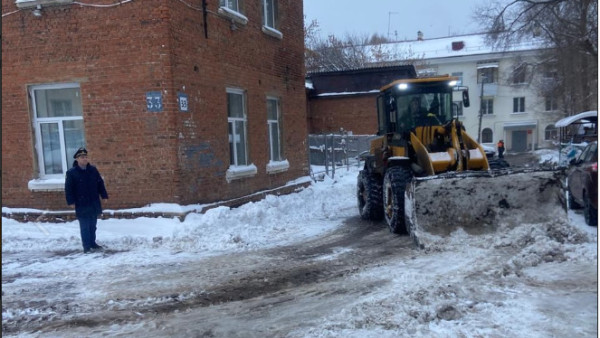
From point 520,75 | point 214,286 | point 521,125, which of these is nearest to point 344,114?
point 214,286

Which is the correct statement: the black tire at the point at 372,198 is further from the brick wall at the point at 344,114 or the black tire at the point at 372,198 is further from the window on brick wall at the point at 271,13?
the brick wall at the point at 344,114

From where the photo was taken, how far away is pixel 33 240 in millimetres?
8219

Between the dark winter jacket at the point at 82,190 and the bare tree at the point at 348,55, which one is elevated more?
the bare tree at the point at 348,55

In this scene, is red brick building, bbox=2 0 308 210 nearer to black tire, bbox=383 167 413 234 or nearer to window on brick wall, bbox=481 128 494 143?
black tire, bbox=383 167 413 234

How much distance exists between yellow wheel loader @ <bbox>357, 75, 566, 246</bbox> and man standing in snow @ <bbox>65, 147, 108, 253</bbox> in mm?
4911

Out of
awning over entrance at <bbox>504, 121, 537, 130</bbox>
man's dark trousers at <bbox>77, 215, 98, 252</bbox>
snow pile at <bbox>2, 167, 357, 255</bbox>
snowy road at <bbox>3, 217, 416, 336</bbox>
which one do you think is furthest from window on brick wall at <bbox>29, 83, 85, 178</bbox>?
awning over entrance at <bbox>504, 121, 537, 130</bbox>

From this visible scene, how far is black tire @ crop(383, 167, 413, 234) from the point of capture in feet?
25.0

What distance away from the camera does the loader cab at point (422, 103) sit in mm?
8570

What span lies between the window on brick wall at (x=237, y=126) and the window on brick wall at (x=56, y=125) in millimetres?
3122

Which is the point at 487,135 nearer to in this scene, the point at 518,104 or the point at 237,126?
the point at 518,104

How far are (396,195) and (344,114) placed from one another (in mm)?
18740

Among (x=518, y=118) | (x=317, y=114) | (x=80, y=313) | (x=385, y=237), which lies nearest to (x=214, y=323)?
(x=80, y=313)

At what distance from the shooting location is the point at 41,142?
9.50m

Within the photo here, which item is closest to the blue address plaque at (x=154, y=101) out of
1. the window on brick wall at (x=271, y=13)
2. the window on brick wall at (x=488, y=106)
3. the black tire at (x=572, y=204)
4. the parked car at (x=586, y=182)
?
the window on brick wall at (x=271, y=13)
